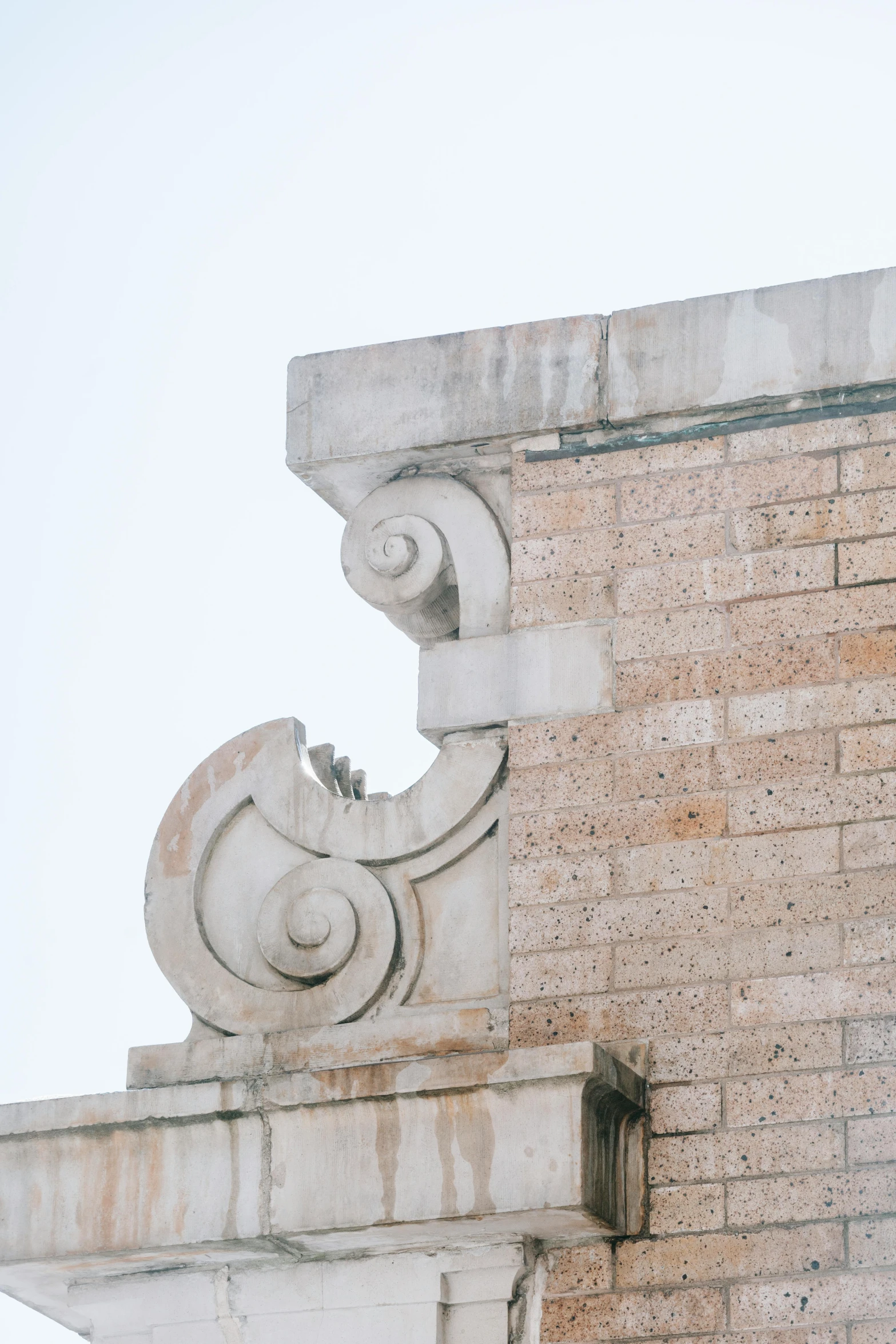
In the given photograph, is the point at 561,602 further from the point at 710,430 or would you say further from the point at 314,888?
the point at 314,888

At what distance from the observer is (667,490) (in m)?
6.05

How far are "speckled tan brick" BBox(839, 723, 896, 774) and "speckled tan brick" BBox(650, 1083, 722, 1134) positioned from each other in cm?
80

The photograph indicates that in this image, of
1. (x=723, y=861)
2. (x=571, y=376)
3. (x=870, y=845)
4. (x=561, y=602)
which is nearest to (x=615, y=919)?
(x=723, y=861)

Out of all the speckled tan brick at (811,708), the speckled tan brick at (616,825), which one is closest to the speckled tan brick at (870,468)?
the speckled tan brick at (811,708)

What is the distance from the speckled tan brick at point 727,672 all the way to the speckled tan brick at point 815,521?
0.87 feet

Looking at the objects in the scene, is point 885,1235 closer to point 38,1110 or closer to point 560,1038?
point 560,1038

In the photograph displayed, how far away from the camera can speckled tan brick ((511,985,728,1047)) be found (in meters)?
5.55

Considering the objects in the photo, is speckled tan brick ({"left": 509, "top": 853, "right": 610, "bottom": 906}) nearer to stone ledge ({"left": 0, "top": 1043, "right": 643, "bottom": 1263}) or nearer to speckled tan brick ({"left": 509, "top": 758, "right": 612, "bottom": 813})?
speckled tan brick ({"left": 509, "top": 758, "right": 612, "bottom": 813})

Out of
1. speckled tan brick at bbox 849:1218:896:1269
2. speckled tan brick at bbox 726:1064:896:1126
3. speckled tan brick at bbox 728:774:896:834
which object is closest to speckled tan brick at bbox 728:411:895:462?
speckled tan brick at bbox 728:774:896:834

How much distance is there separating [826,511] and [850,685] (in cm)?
45

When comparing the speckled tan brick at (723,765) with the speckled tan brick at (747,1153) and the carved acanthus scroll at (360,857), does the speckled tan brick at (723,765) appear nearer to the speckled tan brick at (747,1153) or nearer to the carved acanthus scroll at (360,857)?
the carved acanthus scroll at (360,857)

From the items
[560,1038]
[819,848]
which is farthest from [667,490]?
[560,1038]

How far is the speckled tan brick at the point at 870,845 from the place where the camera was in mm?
5539

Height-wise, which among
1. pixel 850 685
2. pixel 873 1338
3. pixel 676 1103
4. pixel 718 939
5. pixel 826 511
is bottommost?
pixel 873 1338
